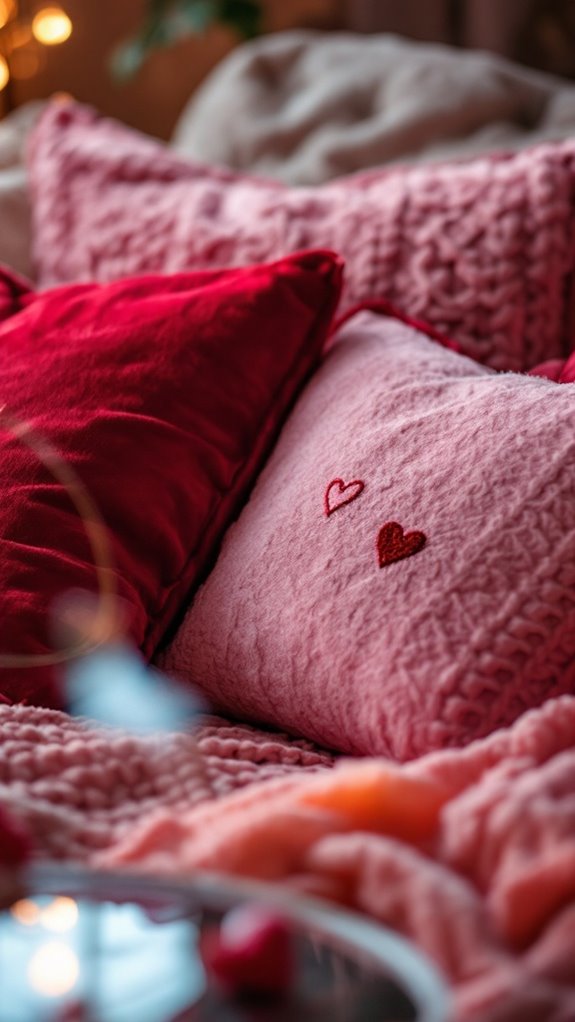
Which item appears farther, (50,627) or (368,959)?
(50,627)

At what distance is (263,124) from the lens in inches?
60.4

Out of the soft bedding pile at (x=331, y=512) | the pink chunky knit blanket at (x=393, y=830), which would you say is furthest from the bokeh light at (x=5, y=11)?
the pink chunky knit blanket at (x=393, y=830)

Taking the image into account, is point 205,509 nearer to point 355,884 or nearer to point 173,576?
point 173,576

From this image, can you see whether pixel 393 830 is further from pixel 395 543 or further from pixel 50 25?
pixel 50 25

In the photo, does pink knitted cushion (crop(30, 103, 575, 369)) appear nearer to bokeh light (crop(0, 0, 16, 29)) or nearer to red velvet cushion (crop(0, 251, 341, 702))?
red velvet cushion (crop(0, 251, 341, 702))

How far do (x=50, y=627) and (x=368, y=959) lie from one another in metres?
0.51

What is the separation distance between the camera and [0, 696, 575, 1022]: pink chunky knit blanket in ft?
1.60

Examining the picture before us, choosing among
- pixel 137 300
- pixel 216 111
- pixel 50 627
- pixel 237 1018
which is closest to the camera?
pixel 237 1018

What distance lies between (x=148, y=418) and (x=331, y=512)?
20 cm

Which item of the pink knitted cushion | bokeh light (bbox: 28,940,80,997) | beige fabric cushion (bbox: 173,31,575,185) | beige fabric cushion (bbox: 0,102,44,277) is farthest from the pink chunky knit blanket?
beige fabric cushion (bbox: 173,31,575,185)

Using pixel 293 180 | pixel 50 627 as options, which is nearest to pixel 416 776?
pixel 50 627

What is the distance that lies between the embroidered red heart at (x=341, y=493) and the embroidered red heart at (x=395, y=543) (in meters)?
0.05

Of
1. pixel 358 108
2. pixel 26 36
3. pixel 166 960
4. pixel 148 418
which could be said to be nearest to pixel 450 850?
pixel 166 960

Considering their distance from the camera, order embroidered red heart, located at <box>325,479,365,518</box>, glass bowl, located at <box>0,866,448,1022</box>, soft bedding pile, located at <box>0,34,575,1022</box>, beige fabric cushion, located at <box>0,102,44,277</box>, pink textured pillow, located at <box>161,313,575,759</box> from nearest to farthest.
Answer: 1. glass bowl, located at <box>0,866,448,1022</box>
2. soft bedding pile, located at <box>0,34,575,1022</box>
3. pink textured pillow, located at <box>161,313,575,759</box>
4. embroidered red heart, located at <box>325,479,365,518</box>
5. beige fabric cushion, located at <box>0,102,44,277</box>
